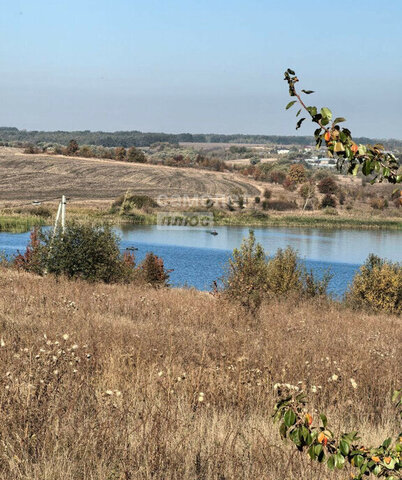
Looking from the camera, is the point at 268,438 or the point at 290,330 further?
the point at 290,330

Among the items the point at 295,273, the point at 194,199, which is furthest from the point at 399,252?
the point at 194,199

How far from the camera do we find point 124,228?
5409 centimetres

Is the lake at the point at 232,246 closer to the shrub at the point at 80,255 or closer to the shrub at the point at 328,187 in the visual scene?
the shrub at the point at 80,255

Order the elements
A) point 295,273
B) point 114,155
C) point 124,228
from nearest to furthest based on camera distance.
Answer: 1. point 295,273
2. point 124,228
3. point 114,155

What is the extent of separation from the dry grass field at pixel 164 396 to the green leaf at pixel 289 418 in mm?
1055

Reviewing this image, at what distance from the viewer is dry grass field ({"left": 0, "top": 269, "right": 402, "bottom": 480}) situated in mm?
3766

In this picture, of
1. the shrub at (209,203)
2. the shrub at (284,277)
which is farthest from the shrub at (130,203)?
the shrub at (284,277)

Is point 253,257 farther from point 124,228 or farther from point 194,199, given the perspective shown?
point 194,199

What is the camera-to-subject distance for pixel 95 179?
8875 centimetres

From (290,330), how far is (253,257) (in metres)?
8.37

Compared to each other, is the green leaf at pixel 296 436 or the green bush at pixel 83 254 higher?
the green leaf at pixel 296 436

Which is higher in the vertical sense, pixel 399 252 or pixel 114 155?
pixel 114 155

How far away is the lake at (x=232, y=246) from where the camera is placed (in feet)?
107

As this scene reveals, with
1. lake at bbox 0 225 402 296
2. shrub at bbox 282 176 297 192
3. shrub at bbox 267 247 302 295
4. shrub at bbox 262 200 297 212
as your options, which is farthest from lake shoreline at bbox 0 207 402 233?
shrub at bbox 267 247 302 295
